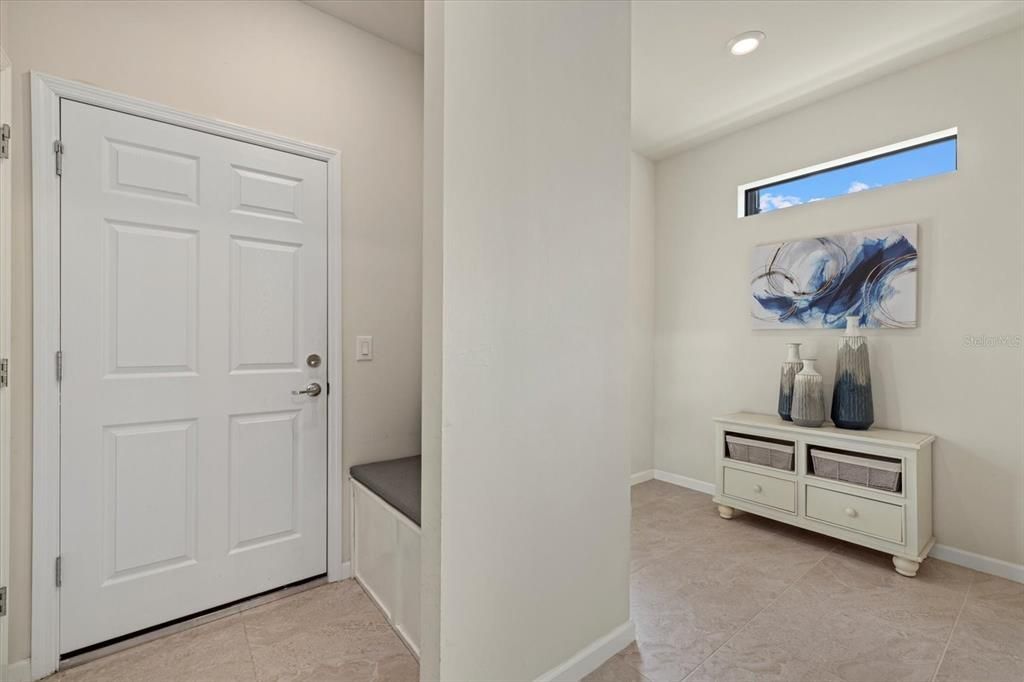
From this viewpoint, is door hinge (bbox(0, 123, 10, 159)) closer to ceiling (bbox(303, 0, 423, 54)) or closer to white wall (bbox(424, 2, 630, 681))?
ceiling (bbox(303, 0, 423, 54))

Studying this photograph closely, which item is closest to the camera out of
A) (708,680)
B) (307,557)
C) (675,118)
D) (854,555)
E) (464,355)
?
(464,355)

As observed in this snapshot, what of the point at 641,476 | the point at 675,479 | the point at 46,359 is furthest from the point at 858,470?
the point at 46,359

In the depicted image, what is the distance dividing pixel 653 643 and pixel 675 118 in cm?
311

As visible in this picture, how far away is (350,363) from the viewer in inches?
86.7

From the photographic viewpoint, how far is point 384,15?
2.14m

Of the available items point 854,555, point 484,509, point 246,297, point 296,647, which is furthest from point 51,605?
point 854,555

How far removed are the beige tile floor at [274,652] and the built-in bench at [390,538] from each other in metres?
0.09

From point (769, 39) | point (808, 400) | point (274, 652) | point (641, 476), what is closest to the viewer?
point (274, 652)

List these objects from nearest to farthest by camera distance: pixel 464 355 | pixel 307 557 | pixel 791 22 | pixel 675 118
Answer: pixel 464 355, pixel 307 557, pixel 791 22, pixel 675 118

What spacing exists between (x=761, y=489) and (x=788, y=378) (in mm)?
686

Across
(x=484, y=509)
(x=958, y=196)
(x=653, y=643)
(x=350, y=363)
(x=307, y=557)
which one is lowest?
(x=653, y=643)

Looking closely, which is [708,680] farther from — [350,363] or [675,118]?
[675,118]

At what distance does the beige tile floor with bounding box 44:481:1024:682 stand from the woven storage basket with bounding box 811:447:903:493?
1.36 feet

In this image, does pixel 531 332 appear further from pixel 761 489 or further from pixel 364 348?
pixel 761 489
